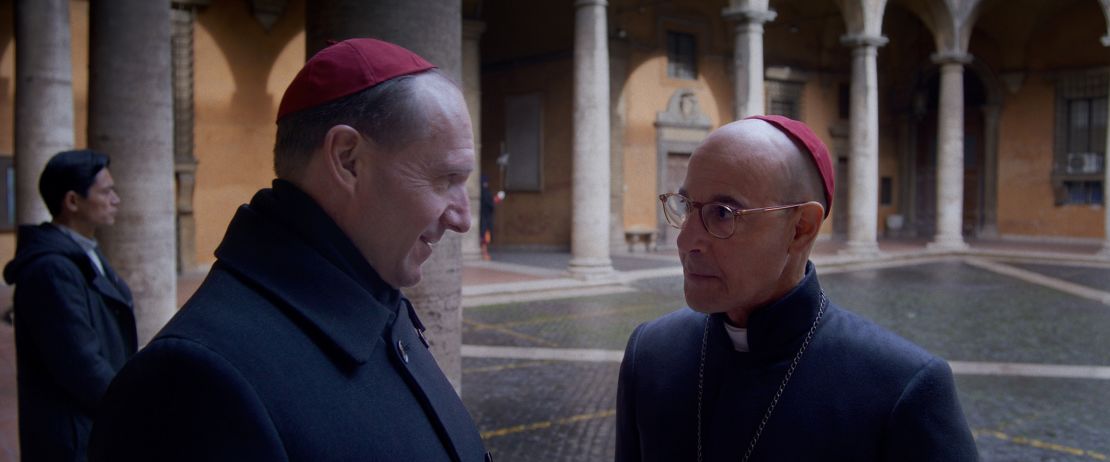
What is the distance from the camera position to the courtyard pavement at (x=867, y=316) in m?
5.35

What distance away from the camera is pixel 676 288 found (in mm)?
13297

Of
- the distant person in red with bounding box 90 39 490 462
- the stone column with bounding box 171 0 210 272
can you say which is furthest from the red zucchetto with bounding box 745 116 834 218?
the stone column with bounding box 171 0 210 272

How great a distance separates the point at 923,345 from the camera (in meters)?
8.40

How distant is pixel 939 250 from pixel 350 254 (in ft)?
69.0

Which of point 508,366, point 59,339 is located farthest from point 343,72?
point 508,366

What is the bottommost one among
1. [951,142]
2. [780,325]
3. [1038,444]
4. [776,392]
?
[1038,444]

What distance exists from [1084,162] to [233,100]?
21202 mm

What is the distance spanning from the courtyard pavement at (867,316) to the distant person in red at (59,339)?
5.80 feet

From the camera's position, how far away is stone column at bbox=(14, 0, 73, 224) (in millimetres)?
7996

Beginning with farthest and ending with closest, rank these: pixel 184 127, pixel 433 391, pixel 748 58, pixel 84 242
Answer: pixel 748 58
pixel 184 127
pixel 84 242
pixel 433 391

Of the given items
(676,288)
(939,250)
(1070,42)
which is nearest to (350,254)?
(676,288)

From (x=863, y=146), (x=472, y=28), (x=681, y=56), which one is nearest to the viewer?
(x=472, y=28)

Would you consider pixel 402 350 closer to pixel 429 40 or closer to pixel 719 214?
pixel 719 214

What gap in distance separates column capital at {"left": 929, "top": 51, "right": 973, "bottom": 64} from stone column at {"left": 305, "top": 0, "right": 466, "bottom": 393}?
1881cm
